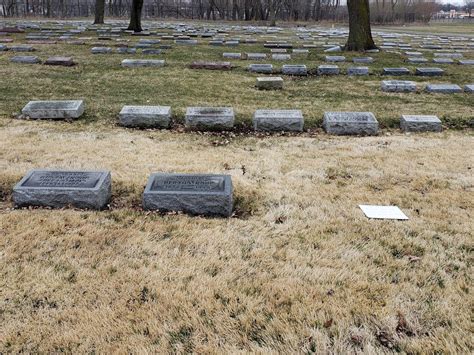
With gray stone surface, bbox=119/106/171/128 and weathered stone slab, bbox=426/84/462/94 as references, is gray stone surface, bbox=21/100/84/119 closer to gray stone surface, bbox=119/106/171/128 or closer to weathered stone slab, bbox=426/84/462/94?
gray stone surface, bbox=119/106/171/128

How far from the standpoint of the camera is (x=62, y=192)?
4.26m

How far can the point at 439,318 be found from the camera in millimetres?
2869

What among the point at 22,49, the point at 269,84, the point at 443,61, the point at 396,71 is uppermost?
the point at 443,61

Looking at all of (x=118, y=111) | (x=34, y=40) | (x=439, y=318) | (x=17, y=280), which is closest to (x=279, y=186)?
(x=439, y=318)

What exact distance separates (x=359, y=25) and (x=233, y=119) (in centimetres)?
937

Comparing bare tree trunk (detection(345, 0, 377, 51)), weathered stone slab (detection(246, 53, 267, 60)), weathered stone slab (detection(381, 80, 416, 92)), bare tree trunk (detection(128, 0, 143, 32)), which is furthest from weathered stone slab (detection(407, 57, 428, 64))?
bare tree trunk (detection(128, 0, 143, 32))

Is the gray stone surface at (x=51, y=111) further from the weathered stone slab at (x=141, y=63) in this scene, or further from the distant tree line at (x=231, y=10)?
the distant tree line at (x=231, y=10)

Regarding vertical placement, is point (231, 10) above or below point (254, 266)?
above

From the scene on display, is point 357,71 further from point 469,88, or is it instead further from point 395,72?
point 469,88

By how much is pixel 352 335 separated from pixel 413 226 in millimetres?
1741

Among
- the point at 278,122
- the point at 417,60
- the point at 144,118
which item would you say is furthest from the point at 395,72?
the point at 144,118

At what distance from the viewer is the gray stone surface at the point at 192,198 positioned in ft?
13.8

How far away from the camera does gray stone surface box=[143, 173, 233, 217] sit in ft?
13.8

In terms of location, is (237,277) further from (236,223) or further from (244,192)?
(244,192)
